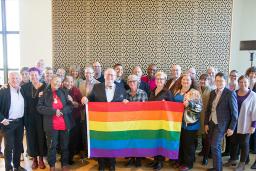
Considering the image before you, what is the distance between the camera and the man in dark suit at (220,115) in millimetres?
3488

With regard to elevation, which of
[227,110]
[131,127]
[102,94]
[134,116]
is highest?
[102,94]

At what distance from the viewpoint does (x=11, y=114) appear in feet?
11.3

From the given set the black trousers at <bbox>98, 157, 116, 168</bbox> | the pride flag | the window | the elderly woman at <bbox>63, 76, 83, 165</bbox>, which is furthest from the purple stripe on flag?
the window

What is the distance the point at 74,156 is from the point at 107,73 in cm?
166

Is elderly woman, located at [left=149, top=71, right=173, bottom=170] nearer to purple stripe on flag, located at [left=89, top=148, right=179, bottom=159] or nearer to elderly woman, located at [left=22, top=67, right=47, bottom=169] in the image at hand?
purple stripe on flag, located at [left=89, top=148, right=179, bottom=159]

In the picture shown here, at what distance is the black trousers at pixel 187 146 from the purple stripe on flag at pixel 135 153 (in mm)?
174

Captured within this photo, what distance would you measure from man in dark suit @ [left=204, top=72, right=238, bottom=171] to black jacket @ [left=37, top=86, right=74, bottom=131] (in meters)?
1.91

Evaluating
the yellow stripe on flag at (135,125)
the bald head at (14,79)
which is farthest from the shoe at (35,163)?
the bald head at (14,79)

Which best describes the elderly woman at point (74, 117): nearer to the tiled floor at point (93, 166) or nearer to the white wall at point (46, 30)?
the tiled floor at point (93, 166)

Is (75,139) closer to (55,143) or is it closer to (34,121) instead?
(55,143)

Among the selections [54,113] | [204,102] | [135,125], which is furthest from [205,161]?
[54,113]

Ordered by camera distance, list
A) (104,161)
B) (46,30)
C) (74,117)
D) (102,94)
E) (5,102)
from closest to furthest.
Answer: (5,102), (102,94), (104,161), (74,117), (46,30)

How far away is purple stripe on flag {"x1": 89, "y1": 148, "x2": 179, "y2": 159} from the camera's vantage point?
12.3 ft

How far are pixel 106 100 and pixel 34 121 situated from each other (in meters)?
1.05
